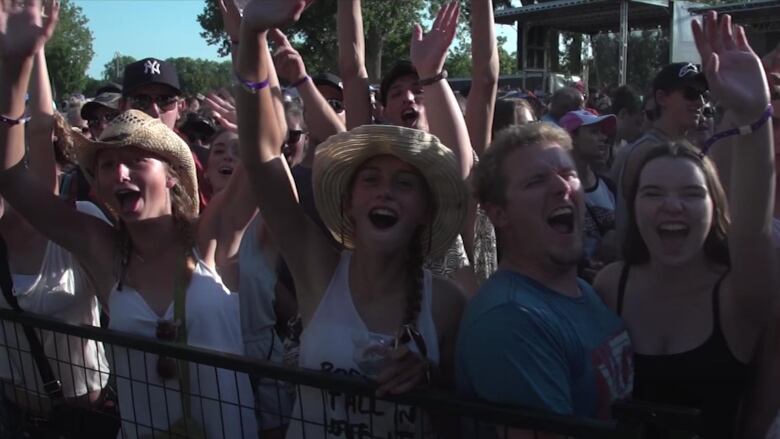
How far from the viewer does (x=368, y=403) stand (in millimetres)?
2070

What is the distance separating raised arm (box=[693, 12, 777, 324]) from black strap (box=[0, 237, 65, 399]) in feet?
7.40

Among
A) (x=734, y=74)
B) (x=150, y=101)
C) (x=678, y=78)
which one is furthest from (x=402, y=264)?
(x=678, y=78)

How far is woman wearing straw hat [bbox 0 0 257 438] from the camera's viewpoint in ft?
7.91

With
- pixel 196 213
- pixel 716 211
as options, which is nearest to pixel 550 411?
pixel 716 211

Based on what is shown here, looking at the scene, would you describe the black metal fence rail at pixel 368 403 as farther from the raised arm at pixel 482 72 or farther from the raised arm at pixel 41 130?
the raised arm at pixel 482 72

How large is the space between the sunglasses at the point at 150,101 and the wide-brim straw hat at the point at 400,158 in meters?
2.42

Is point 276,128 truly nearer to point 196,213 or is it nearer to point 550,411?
point 196,213

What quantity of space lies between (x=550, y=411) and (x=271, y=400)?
4.56ft

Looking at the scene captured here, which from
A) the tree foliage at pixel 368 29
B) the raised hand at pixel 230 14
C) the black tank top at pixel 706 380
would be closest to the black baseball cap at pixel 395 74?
the raised hand at pixel 230 14

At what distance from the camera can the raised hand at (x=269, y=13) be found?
201 centimetres

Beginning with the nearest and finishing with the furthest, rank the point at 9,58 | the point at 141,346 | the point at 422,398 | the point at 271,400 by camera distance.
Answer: the point at 422,398 → the point at 141,346 → the point at 9,58 → the point at 271,400

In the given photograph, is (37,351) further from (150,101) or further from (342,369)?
(150,101)

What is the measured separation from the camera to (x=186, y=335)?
246 cm

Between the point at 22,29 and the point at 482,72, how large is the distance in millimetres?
1666
